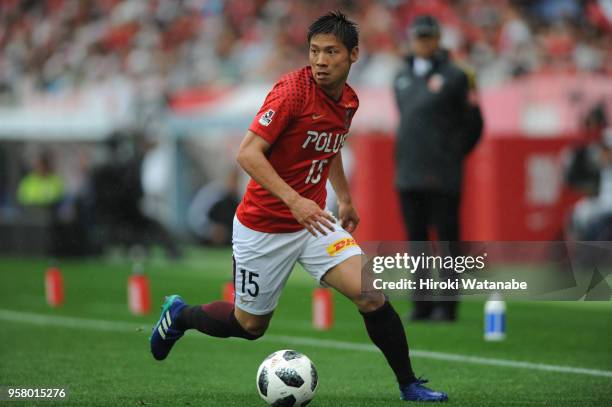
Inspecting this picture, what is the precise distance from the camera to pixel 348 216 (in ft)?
23.3

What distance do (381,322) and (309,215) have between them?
0.86 m

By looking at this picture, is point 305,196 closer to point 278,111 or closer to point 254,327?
point 278,111

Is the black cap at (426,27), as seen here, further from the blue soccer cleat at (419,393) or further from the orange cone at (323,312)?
the blue soccer cleat at (419,393)

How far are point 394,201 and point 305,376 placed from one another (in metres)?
12.0

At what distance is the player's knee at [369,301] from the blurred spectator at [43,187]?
15568 mm

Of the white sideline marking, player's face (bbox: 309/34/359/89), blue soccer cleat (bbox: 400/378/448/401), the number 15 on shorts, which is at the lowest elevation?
the white sideline marking

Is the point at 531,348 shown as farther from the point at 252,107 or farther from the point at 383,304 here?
the point at 252,107

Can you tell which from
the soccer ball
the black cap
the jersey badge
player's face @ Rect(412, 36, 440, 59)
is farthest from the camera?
player's face @ Rect(412, 36, 440, 59)

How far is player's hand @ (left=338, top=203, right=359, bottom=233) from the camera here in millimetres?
7098

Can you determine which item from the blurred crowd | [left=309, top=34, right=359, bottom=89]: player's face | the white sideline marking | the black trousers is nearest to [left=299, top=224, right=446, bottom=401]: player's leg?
[left=309, top=34, right=359, bottom=89]: player's face

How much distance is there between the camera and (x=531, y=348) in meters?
9.20

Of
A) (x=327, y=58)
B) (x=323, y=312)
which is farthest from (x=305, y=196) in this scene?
(x=323, y=312)

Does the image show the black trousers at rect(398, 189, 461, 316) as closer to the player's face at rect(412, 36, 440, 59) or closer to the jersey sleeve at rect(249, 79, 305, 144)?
the player's face at rect(412, 36, 440, 59)

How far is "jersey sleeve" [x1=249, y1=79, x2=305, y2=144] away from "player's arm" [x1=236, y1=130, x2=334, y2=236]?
45mm
